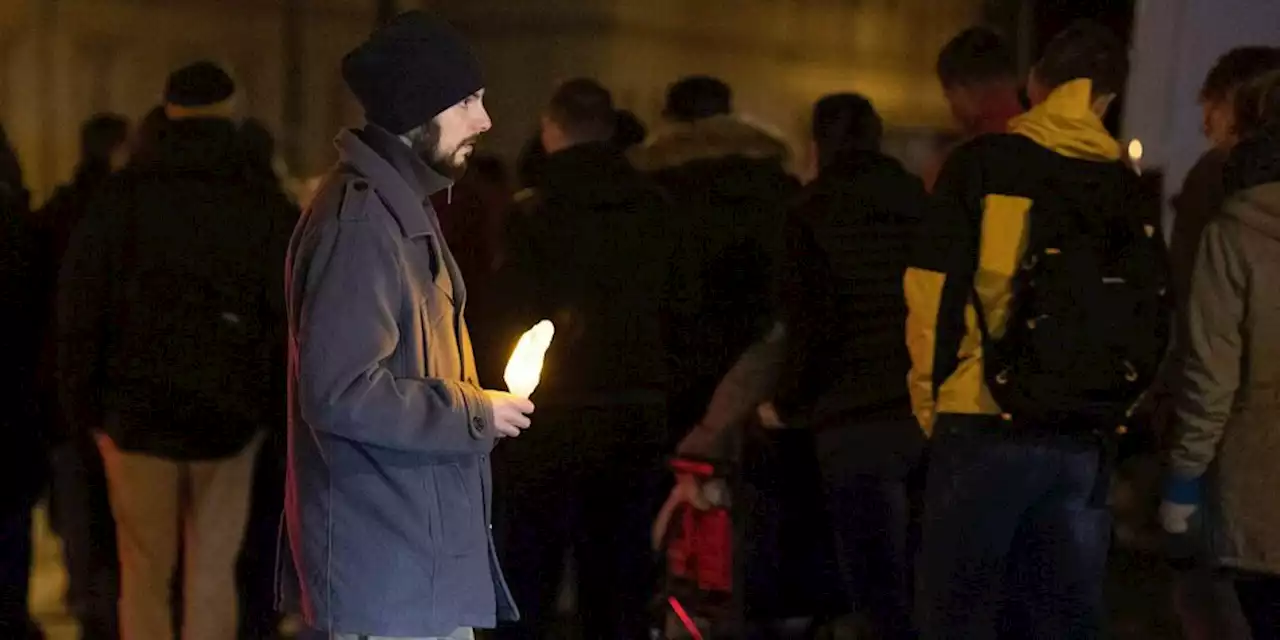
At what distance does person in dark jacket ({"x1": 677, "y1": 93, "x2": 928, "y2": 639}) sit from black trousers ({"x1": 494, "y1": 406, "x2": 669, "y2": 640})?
15.1 inches

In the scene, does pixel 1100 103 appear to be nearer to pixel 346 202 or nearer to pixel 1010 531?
pixel 1010 531

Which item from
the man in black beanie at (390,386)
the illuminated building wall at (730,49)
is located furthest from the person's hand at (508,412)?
the illuminated building wall at (730,49)

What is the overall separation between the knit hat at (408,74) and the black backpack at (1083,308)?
1.59 metres

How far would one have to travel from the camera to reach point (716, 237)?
3.97 meters

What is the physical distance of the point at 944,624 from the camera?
3.67m

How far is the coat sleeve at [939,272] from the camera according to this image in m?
3.46

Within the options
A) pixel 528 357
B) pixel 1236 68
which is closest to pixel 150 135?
pixel 528 357

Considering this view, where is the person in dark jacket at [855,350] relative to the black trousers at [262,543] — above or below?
above

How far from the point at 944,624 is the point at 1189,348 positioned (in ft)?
3.09

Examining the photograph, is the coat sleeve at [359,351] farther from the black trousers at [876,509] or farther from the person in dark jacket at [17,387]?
the black trousers at [876,509]

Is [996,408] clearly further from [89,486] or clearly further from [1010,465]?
[89,486]

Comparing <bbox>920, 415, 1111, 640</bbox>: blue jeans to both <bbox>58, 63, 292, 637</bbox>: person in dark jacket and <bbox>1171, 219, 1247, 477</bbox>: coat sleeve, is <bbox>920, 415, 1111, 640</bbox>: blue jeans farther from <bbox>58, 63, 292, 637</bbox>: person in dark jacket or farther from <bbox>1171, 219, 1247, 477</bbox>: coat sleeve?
<bbox>58, 63, 292, 637</bbox>: person in dark jacket

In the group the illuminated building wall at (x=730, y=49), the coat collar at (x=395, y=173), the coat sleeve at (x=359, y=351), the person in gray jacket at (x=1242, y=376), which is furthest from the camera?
the illuminated building wall at (x=730, y=49)

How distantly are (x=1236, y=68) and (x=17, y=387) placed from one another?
11.6ft
